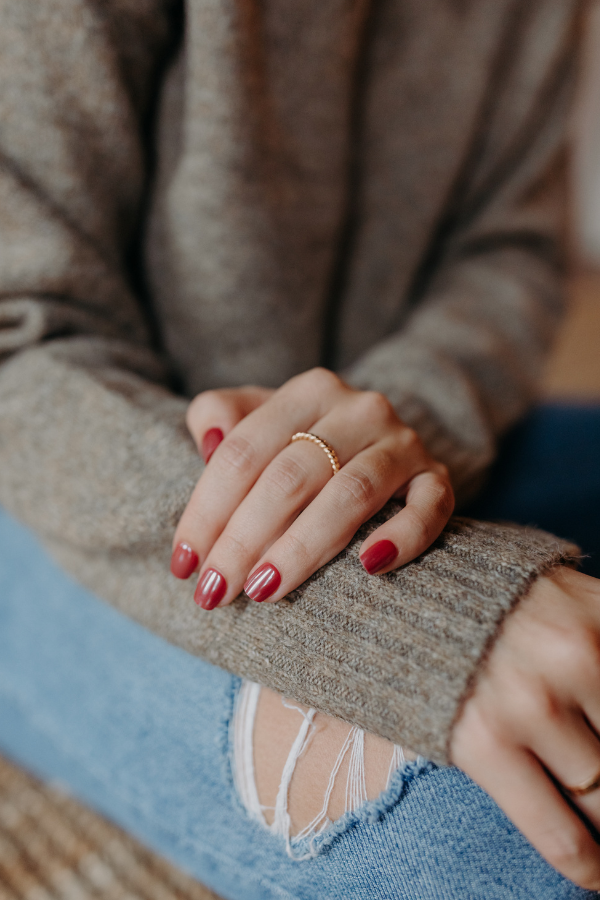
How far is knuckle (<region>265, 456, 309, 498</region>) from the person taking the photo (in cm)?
38

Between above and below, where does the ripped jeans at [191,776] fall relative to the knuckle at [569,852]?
below

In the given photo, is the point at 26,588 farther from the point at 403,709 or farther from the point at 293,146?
the point at 293,146

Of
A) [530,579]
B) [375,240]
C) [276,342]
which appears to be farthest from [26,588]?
[375,240]

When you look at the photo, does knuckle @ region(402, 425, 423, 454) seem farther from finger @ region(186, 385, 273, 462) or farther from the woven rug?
the woven rug

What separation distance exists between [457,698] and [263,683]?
0.13 metres

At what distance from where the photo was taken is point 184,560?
393 millimetres

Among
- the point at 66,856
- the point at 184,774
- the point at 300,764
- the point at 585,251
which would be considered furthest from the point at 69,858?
the point at 585,251

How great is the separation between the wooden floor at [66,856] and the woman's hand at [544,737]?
502 millimetres

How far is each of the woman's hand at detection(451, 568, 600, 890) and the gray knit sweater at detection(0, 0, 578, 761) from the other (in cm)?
1

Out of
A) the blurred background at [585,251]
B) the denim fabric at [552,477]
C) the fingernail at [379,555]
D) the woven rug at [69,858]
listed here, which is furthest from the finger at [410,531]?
the blurred background at [585,251]

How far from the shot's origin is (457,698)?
0.32m

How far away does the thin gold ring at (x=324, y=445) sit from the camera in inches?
15.7

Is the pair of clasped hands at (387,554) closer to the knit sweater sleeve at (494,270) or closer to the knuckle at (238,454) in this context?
the knuckle at (238,454)

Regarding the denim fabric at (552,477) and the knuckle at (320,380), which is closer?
the knuckle at (320,380)
